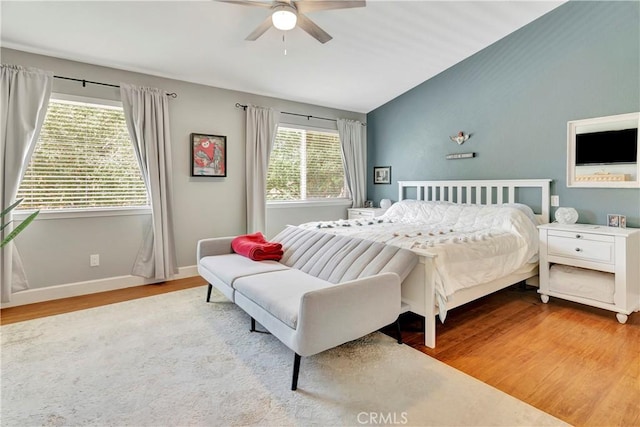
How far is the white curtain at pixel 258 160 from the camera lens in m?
4.59

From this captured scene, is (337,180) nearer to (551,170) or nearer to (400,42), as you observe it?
(400,42)

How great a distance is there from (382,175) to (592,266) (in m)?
3.33

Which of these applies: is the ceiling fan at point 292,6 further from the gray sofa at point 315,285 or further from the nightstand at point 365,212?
the nightstand at point 365,212

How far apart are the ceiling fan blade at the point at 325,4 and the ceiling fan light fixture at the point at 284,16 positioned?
0.24 ft

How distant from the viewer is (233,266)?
2.88 meters

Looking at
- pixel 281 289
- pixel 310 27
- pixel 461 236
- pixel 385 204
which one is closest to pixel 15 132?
pixel 310 27

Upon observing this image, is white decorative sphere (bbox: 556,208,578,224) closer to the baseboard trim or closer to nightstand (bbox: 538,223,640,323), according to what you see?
nightstand (bbox: 538,223,640,323)

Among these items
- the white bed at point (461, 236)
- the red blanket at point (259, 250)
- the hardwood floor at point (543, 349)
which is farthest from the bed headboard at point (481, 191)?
the red blanket at point (259, 250)

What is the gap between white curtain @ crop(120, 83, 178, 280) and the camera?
3740 mm

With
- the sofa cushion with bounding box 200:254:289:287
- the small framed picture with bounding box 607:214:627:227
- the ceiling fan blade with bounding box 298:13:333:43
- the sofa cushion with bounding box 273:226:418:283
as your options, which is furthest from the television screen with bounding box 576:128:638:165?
the sofa cushion with bounding box 200:254:289:287

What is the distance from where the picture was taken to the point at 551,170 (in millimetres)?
3621

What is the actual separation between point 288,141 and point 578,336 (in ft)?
13.7

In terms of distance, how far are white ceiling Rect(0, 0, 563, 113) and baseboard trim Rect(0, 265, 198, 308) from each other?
2415 mm

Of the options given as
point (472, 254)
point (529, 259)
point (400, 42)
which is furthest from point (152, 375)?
point (400, 42)
